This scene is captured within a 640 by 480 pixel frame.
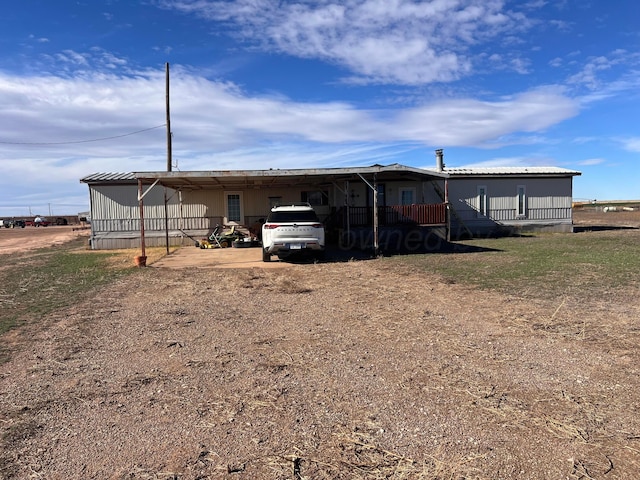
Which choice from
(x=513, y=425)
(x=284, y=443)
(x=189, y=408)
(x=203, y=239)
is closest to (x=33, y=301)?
(x=189, y=408)

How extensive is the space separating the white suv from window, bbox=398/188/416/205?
10.0 m

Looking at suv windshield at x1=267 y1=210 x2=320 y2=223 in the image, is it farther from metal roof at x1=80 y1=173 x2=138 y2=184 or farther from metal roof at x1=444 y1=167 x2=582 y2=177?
metal roof at x1=444 y1=167 x2=582 y2=177

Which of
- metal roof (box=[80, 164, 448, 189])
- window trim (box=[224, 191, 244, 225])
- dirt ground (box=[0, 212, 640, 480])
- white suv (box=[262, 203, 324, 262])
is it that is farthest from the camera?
window trim (box=[224, 191, 244, 225])

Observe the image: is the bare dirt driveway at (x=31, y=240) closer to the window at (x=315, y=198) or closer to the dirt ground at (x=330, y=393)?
the window at (x=315, y=198)

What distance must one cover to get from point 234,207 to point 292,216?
29.8 ft

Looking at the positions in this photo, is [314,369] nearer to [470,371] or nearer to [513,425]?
[470,371]

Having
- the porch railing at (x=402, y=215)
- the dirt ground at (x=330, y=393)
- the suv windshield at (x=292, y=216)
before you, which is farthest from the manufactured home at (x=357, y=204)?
the dirt ground at (x=330, y=393)

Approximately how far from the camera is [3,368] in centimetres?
509

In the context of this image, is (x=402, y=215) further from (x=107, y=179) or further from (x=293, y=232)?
(x=107, y=179)

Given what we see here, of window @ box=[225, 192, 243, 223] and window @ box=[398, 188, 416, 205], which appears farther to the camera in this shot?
window @ box=[398, 188, 416, 205]

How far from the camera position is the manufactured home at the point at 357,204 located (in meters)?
18.9

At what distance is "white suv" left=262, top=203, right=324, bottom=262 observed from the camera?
1411cm

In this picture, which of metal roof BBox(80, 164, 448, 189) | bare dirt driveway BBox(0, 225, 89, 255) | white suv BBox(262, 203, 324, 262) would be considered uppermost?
metal roof BBox(80, 164, 448, 189)

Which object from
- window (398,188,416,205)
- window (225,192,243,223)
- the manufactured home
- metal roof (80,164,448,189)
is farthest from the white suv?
window (398,188,416,205)
